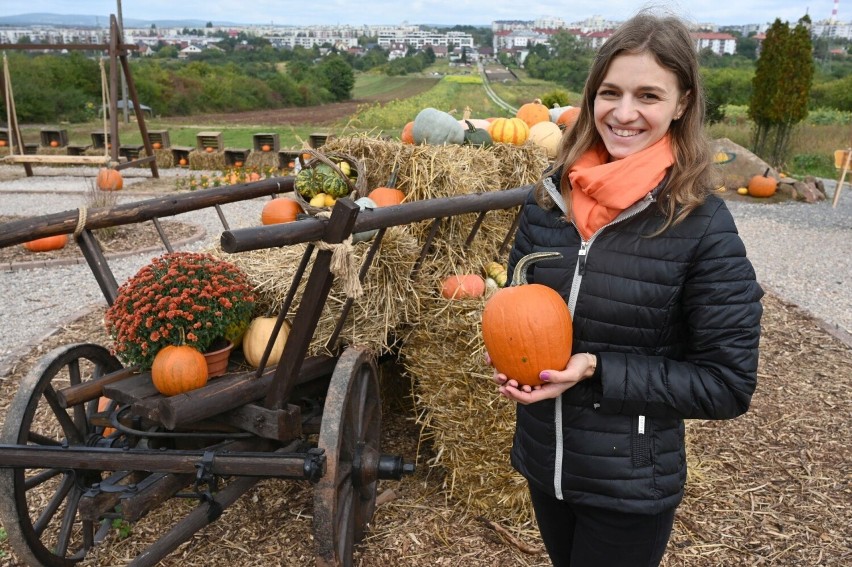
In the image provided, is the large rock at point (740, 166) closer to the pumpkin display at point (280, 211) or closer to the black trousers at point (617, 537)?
the pumpkin display at point (280, 211)

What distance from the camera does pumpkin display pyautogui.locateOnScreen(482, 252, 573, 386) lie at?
1.56 metres

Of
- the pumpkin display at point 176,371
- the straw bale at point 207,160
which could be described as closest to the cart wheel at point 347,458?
the pumpkin display at point 176,371

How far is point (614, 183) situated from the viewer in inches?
58.6

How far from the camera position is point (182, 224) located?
28.0 ft

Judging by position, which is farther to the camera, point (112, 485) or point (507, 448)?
point (507, 448)

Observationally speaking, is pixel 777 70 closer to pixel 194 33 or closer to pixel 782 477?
pixel 782 477

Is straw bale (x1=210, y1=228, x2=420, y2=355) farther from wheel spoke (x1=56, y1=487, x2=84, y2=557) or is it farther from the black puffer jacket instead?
the black puffer jacket

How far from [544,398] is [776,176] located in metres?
12.2

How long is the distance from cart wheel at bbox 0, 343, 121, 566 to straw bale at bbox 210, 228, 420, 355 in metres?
0.77

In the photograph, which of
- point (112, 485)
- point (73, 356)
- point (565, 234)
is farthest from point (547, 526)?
point (73, 356)

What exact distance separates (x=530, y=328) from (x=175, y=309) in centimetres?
Result: 147

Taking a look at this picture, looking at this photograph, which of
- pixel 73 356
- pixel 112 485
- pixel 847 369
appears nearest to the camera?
pixel 112 485

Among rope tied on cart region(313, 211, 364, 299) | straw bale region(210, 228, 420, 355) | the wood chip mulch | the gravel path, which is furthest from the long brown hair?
the gravel path

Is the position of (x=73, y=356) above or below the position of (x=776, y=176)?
above
